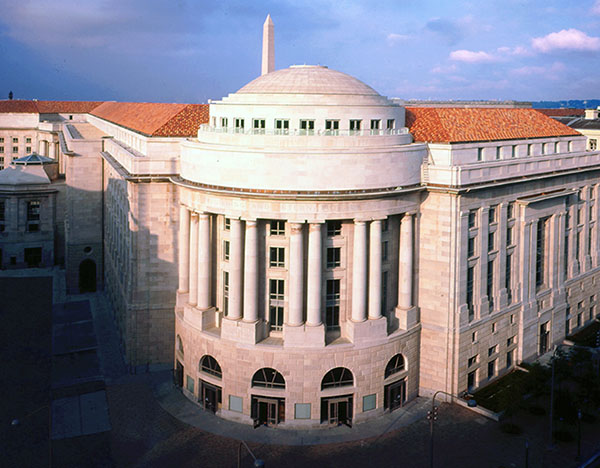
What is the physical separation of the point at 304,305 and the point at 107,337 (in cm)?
3070

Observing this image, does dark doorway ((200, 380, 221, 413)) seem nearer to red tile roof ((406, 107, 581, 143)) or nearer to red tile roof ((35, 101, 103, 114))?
red tile roof ((406, 107, 581, 143))

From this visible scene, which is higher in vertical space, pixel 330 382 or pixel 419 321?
pixel 419 321

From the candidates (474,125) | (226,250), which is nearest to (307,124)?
(226,250)

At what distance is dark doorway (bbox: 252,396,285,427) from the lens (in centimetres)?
5659

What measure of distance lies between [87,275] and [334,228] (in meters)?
52.6

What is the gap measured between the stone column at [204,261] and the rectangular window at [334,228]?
10477 millimetres

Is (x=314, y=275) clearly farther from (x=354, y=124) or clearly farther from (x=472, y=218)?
(x=472, y=218)

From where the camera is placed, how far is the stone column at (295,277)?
55.0 meters

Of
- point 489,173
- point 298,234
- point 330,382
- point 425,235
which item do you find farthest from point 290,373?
point 489,173

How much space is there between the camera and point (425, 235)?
61344 mm

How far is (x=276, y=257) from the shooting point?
57.3 m

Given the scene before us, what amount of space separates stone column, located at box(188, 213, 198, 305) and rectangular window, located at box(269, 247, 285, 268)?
7.58m

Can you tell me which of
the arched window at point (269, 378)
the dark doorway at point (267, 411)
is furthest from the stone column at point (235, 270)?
the dark doorway at point (267, 411)

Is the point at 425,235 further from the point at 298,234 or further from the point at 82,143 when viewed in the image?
the point at 82,143
